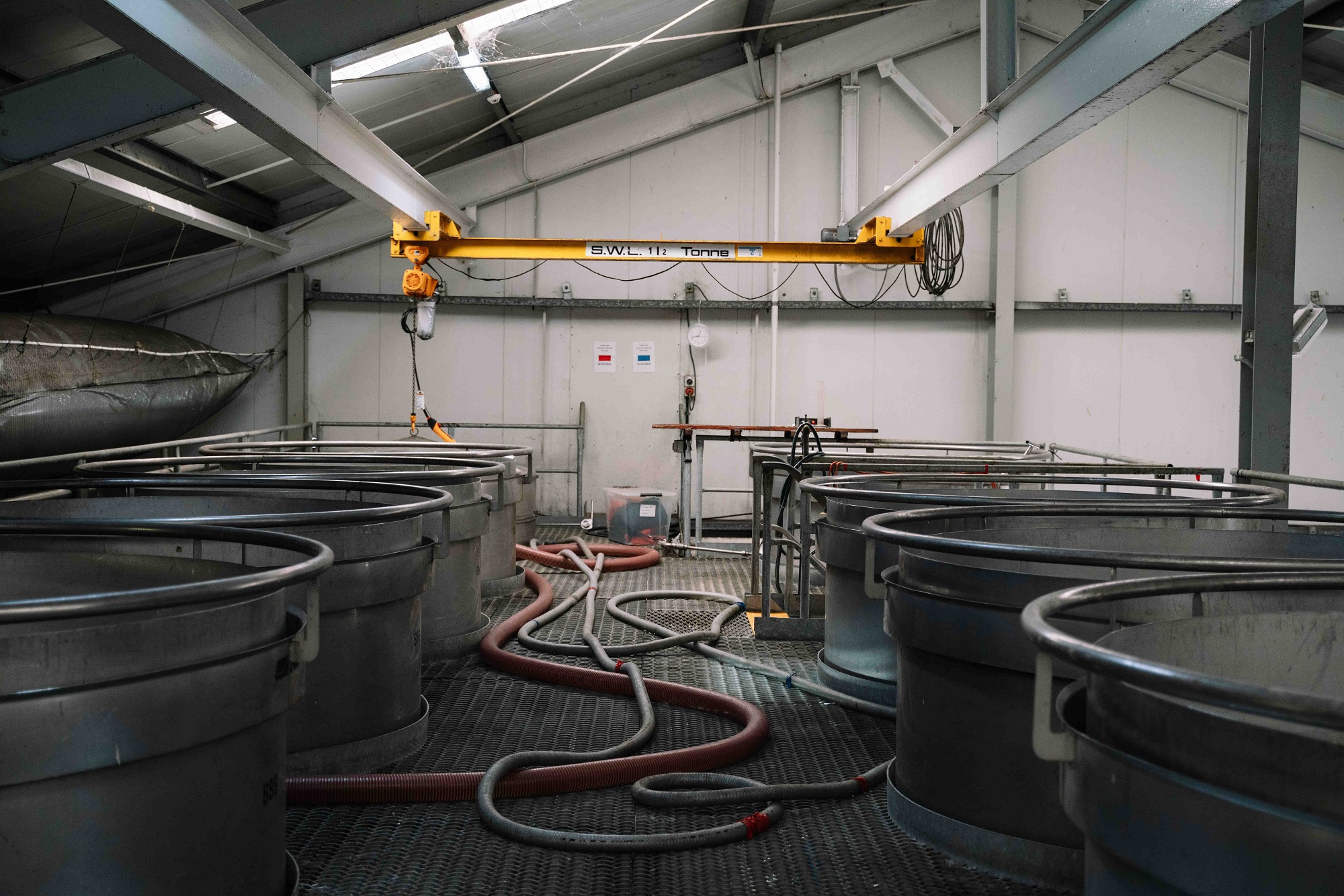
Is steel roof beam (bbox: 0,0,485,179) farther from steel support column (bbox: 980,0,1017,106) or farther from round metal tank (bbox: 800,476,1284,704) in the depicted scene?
round metal tank (bbox: 800,476,1284,704)

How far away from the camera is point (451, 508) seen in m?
3.12

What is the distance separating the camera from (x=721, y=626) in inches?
165

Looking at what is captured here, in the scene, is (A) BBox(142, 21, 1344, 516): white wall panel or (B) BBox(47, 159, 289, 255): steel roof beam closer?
(B) BBox(47, 159, 289, 255): steel roof beam

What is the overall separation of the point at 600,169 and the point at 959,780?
7.32 metres

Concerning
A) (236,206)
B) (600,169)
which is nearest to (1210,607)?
(236,206)

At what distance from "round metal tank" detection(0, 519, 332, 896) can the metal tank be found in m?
1.37

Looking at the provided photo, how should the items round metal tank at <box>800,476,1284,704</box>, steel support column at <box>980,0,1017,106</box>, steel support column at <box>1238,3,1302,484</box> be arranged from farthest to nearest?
1. steel support column at <box>980,0,1017,106</box>
2. steel support column at <box>1238,3,1302,484</box>
3. round metal tank at <box>800,476,1284,704</box>

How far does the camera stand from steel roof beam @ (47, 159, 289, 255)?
4.61m

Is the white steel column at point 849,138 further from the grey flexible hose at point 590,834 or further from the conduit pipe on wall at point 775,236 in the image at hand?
the grey flexible hose at point 590,834

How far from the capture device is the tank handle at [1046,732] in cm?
100

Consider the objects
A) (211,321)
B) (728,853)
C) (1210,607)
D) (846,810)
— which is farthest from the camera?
(211,321)

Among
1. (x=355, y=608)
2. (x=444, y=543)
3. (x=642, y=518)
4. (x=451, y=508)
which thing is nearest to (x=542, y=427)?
(x=642, y=518)

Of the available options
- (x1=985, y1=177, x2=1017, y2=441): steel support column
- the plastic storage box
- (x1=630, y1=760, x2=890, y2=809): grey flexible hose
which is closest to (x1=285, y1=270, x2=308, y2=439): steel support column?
the plastic storage box

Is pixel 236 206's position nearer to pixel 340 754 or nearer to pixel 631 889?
pixel 340 754
